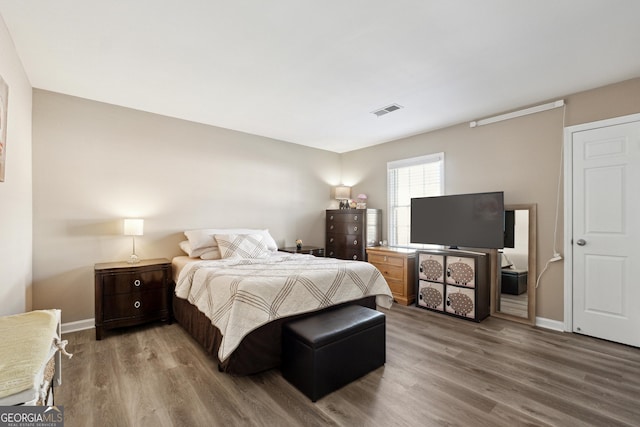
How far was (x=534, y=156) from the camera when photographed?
3.37 m

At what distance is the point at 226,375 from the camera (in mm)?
2260

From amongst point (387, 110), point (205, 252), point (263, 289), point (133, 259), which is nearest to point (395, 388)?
point (263, 289)

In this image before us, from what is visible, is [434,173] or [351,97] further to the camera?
[434,173]

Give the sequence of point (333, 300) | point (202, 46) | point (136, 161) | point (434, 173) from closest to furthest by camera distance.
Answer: point (202, 46) → point (333, 300) → point (136, 161) → point (434, 173)


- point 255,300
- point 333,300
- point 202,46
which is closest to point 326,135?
point 202,46

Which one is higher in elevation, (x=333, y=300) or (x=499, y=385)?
(x=333, y=300)

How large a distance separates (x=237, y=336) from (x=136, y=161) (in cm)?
268

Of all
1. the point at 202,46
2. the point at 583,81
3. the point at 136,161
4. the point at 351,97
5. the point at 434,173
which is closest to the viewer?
the point at 202,46

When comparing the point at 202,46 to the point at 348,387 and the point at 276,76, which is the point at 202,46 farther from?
the point at 348,387

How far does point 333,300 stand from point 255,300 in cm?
75

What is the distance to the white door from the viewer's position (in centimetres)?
279

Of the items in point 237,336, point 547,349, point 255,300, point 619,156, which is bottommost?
point 547,349

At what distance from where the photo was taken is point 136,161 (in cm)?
354

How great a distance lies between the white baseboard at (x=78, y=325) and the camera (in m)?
3.12
